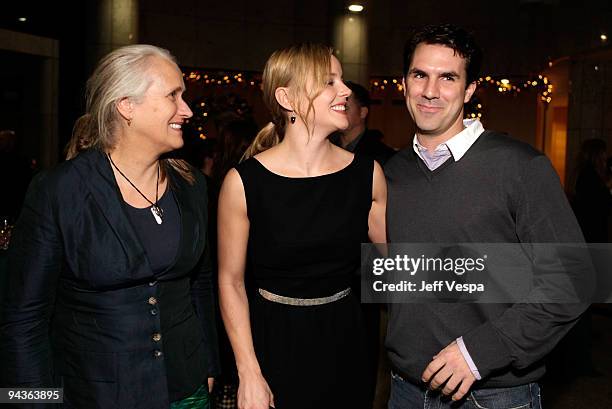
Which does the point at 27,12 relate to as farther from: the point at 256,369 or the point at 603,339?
the point at 256,369

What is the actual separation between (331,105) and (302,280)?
1.93 feet

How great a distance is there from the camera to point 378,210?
243 cm

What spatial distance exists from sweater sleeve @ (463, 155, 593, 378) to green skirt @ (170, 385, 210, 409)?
0.93 meters

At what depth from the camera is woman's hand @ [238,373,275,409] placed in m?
2.19

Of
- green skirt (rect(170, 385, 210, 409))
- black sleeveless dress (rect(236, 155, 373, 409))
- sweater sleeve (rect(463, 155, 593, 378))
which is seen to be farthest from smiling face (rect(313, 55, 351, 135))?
green skirt (rect(170, 385, 210, 409))

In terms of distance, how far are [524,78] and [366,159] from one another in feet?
46.0

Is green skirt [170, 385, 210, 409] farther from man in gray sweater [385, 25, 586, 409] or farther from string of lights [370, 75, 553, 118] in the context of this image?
string of lights [370, 75, 553, 118]

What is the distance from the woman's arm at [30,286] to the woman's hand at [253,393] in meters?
0.58

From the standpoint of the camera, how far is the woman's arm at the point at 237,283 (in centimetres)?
223

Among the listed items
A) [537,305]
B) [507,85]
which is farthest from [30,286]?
[507,85]

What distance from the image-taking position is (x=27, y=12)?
11.4m

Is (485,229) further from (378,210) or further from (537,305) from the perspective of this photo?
(378,210)

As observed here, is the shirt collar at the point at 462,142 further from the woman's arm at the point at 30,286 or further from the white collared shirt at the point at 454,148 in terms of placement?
the woman's arm at the point at 30,286

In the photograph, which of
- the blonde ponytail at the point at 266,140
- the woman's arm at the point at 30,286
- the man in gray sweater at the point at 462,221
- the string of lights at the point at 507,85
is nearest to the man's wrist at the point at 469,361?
the man in gray sweater at the point at 462,221
